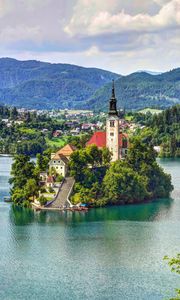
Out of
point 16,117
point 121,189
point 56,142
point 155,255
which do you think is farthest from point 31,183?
point 16,117

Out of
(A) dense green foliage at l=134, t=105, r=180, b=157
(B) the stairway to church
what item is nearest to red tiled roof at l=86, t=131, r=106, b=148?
(B) the stairway to church

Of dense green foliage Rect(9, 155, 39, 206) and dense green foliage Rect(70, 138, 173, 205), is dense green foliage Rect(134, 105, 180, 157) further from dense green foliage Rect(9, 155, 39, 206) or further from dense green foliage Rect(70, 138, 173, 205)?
dense green foliage Rect(9, 155, 39, 206)

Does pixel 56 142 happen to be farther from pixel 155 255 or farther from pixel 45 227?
pixel 155 255

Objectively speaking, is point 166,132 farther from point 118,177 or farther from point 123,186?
point 123,186

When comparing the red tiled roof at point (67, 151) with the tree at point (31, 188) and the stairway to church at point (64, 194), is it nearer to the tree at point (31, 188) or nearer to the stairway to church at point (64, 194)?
the stairway to church at point (64, 194)

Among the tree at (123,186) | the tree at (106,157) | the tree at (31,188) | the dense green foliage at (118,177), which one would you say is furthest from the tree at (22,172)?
the tree at (106,157)

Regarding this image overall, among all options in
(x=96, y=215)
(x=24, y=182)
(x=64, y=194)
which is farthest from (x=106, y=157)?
(x=96, y=215)
